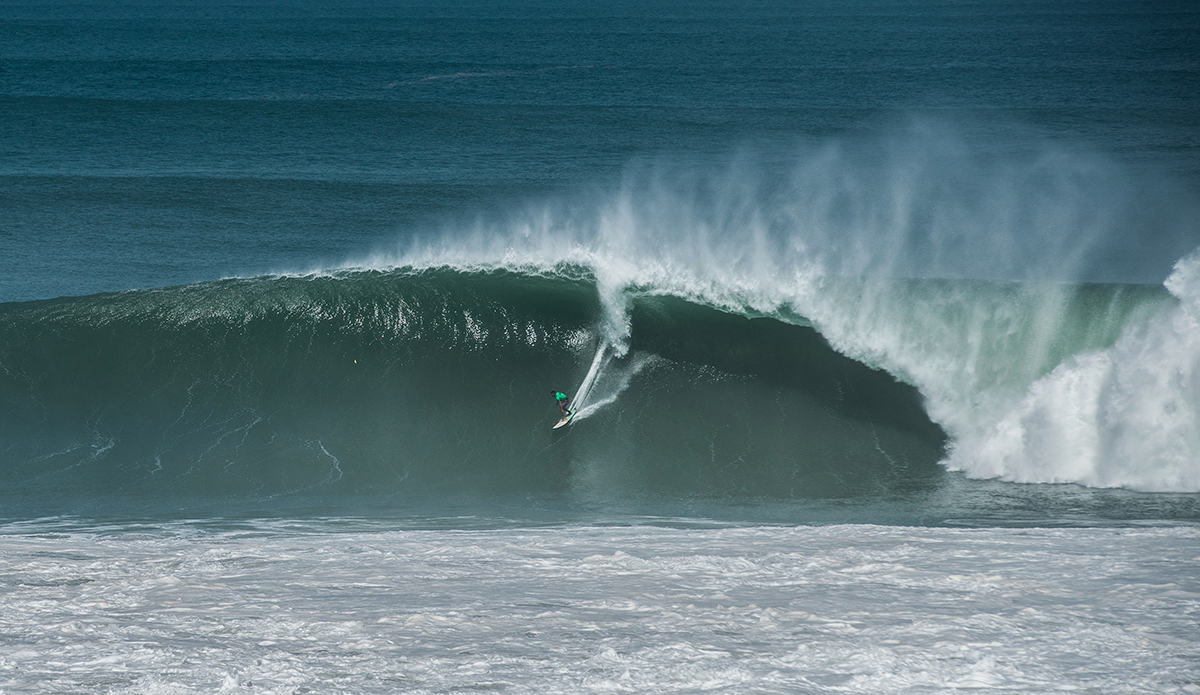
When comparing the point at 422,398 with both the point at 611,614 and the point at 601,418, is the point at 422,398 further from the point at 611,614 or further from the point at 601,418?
the point at 611,614

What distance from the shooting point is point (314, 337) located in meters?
10.3

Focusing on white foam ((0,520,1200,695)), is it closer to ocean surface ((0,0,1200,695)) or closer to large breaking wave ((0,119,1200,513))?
ocean surface ((0,0,1200,695))

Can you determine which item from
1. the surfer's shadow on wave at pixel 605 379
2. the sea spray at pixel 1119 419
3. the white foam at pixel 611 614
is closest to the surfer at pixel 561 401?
the surfer's shadow on wave at pixel 605 379

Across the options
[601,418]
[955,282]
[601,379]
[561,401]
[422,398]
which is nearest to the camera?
[561,401]

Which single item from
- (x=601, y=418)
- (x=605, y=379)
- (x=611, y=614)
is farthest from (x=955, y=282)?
(x=611, y=614)

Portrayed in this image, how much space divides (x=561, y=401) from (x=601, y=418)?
1.95 feet

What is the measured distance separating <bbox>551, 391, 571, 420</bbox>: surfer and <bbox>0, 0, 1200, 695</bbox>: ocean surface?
0.57 ft

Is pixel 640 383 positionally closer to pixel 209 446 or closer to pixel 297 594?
pixel 209 446

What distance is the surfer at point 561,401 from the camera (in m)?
8.53

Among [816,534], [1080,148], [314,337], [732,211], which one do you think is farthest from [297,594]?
[1080,148]

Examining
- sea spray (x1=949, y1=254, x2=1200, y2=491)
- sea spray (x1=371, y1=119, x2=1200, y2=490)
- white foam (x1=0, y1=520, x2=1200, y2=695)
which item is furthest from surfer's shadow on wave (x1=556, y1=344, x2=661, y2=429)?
white foam (x1=0, y1=520, x2=1200, y2=695)

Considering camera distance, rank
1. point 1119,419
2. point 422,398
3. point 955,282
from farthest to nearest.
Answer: point 955,282, point 422,398, point 1119,419

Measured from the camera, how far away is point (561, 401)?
8.60 metres

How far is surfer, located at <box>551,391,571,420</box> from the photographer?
8531 mm
